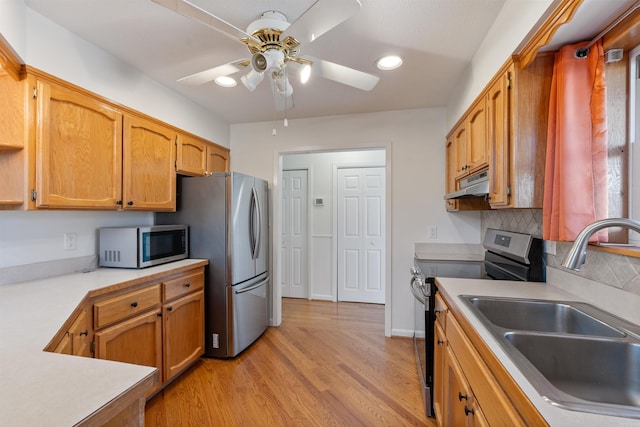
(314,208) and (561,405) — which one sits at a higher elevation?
(314,208)

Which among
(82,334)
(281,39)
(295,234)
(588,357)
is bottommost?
(82,334)

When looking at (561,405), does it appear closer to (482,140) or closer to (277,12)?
(482,140)

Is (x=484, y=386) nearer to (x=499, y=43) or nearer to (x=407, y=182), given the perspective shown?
(x=499, y=43)

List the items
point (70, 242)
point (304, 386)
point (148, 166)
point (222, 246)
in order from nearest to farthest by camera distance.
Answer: point (70, 242) < point (304, 386) < point (148, 166) < point (222, 246)

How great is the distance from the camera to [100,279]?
1742 millimetres

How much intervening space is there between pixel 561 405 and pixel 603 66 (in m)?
1.34

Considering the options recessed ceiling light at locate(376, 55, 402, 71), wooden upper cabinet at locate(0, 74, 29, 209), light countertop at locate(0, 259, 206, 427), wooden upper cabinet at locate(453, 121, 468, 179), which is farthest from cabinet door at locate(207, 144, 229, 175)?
wooden upper cabinet at locate(453, 121, 468, 179)

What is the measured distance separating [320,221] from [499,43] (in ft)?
9.81

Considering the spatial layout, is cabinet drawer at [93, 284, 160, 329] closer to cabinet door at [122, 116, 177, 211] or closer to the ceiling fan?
cabinet door at [122, 116, 177, 211]

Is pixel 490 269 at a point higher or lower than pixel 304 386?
higher

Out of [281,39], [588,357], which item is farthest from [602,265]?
[281,39]

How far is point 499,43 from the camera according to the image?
58.9 inches

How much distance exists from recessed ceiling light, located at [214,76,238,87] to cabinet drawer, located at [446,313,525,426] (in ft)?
7.32

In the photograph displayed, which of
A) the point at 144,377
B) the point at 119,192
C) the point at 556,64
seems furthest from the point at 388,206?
the point at 144,377
